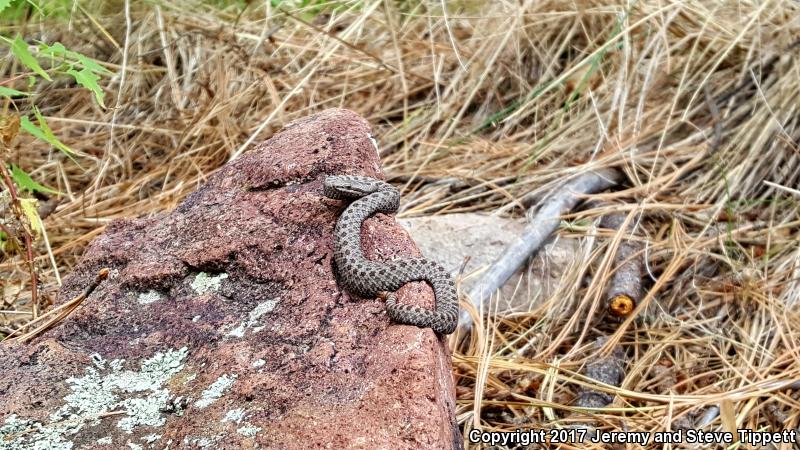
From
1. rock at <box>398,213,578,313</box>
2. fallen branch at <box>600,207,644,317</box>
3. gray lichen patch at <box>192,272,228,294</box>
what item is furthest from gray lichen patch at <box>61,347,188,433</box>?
fallen branch at <box>600,207,644,317</box>

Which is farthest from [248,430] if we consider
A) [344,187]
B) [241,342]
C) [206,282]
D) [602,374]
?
[602,374]

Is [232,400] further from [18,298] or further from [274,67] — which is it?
[274,67]

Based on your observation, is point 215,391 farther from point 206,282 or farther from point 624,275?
point 624,275

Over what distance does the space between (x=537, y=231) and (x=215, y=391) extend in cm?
336

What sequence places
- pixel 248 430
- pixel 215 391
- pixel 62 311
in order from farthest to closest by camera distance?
pixel 62 311, pixel 215 391, pixel 248 430

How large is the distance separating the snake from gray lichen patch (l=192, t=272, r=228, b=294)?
0.55m

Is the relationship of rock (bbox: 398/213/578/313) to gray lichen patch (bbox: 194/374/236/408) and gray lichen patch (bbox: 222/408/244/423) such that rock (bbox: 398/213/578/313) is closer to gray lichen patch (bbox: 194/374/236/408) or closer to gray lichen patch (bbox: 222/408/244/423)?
gray lichen patch (bbox: 194/374/236/408)

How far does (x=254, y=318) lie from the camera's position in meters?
3.61

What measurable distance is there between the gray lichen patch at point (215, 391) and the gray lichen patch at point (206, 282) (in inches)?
24.6

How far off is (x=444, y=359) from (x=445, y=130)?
13.7ft

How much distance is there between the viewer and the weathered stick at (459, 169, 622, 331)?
18.6 ft

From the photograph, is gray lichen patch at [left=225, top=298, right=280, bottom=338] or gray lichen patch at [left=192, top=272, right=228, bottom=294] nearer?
gray lichen patch at [left=225, top=298, right=280, bottom=338]

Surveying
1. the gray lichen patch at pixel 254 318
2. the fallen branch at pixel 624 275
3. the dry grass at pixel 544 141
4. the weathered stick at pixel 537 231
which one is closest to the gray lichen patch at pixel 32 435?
the gray lichen patch at pixel 254 318

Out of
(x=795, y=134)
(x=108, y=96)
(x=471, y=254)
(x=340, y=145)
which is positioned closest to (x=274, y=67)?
(x=108, y=96)
